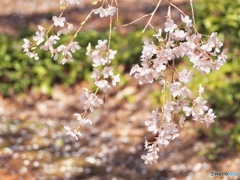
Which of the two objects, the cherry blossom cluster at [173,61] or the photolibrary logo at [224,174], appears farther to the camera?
the photolibrary logo at [224,174]

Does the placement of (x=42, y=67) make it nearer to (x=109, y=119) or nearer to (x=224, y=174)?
(x=109, y=119)

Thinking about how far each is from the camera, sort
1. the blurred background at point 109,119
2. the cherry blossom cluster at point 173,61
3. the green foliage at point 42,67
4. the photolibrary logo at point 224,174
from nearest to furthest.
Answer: the cherry blossom cluster at point 173,61
the photolibrary logo at point 224,174
the blurred background at point 109,119
the green foliage at point 42,67

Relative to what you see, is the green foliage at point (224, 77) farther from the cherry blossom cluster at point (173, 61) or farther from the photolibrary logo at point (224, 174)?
the cherry blossom cluster at point (173, 61)

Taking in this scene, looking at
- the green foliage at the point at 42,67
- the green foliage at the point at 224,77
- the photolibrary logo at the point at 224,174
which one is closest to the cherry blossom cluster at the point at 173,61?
the photolibrary logo at the point at 224,174

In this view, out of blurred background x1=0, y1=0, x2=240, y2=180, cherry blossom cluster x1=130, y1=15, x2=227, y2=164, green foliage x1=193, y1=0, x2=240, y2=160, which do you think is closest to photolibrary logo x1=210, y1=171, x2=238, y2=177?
blurred background x1=0, y1=0, x2=240, y2=180

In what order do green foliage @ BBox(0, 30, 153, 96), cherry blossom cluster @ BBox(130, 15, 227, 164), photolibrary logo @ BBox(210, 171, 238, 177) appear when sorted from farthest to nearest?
green foliage @ BBox(0, 30, 153, 96) → photolibrary logo @ BBox(210, 171, 238, 177) → cherry blossom cluster @ BBox(130, 15, 227, 164)

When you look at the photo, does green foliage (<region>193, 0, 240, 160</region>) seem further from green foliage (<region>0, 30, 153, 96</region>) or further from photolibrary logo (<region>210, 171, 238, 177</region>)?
green foliage (<region>0, 30, 153, 96</region>)

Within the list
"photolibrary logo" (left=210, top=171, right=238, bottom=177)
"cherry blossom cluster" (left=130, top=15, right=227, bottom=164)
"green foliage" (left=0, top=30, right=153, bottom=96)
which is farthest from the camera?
"green foliage" (left=0, top=30, right=153, bottom=96)
